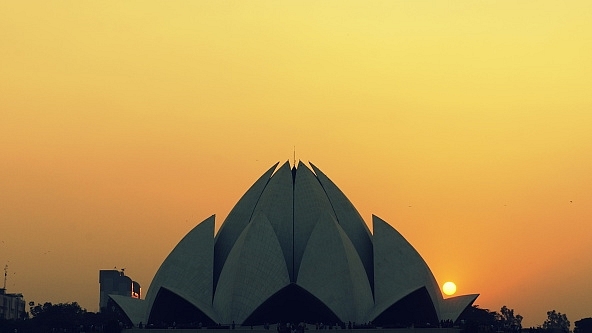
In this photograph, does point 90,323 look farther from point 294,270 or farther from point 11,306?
point 11,306

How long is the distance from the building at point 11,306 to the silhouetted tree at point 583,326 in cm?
7228

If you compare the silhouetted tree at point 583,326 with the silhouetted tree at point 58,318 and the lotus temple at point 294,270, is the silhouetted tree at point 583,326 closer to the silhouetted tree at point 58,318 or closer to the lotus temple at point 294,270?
the lotus temple at point 294,270

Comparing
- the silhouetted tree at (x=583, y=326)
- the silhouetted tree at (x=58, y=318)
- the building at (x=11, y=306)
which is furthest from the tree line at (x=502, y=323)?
the building at (x=11, y=306)

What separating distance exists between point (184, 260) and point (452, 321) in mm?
18274

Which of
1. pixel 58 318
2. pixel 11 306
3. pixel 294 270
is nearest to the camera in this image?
pixel 294 270

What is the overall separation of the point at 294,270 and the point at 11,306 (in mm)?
85548

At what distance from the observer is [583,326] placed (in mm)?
92375

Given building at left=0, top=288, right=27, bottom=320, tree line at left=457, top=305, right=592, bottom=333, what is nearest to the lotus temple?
tree line at left=457, top=305, right=592, bottom=333

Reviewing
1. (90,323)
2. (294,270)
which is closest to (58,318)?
(90,323)

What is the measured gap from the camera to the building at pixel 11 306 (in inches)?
5428

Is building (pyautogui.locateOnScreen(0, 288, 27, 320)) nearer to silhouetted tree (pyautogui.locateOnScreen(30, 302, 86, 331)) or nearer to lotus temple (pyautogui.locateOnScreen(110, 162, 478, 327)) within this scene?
silhouetted tree (pyautogui.locateOnScreen(30, 302, 86, 331))

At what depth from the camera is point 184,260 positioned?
69.9 metres

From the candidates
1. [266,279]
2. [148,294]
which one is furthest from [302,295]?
[148,294]

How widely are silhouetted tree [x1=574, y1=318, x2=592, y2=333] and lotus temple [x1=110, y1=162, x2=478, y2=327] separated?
22.2 m
